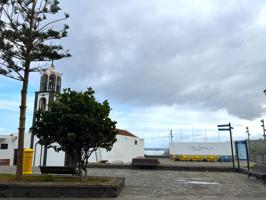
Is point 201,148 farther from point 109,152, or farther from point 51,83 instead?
point 51,83

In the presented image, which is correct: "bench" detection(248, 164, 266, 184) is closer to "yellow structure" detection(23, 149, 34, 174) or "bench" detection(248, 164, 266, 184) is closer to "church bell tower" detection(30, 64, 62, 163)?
"yellow structure" detection(23, 149, 34, 174)

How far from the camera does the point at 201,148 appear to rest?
64.1 metres

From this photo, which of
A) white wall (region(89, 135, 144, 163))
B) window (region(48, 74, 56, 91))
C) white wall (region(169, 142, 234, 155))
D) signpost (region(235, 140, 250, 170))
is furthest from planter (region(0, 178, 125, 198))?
white wall (region(169, 142, 234, 155))

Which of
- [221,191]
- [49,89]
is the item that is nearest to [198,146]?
[49,89]

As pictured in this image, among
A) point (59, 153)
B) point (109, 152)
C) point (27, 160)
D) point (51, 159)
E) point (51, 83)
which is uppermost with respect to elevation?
point (51, 83)

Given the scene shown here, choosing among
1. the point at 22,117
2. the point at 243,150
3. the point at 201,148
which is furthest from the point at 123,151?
the point at 22,117

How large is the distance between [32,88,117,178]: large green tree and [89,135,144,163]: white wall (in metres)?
36.9

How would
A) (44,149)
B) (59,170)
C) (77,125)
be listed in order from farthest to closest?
(44,149)
(59,170)
(77,125)

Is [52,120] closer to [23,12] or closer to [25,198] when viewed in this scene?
[25,198]

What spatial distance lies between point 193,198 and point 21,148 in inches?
294

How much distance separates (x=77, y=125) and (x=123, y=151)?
160 feet

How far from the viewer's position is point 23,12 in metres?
14.1

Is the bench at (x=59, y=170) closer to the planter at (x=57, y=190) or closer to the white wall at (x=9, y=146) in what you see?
the planter at (x=57, y=190)

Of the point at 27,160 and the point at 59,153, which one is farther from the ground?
the point at 59,153
